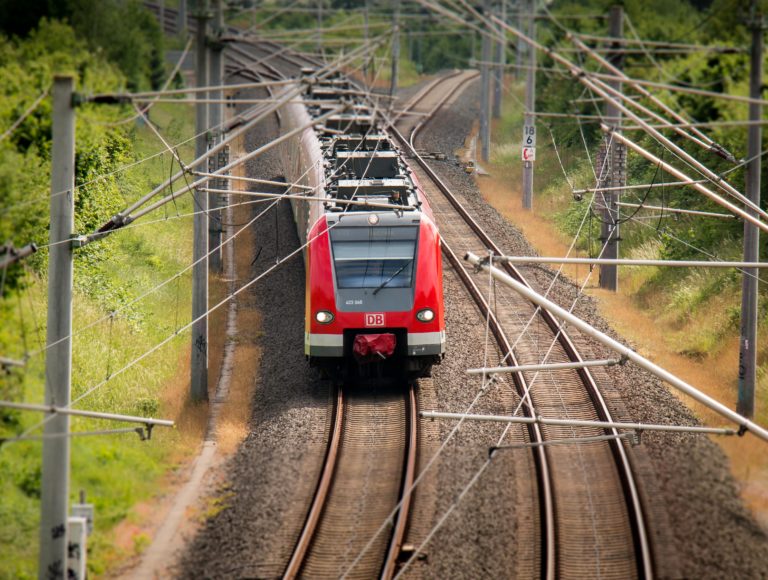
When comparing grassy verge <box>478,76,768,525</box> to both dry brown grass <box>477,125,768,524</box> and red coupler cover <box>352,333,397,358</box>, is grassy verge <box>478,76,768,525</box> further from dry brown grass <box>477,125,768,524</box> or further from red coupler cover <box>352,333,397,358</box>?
red coupler cover <box>352,333,397,358</box>

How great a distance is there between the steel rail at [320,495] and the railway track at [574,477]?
2903mm

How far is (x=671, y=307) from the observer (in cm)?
A: 2495

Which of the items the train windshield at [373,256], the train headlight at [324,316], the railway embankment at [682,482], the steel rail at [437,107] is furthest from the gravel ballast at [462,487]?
the steel rail at [437,107]

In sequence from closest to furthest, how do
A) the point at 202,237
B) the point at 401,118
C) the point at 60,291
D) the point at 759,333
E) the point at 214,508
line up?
the point at 60,291, the point at 214,508, the point at 202,237, the point at 759,333, the point at 401,118

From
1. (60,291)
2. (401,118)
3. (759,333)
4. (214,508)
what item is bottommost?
(214,508)

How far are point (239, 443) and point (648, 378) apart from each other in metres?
7.60

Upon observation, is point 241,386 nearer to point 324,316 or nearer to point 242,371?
point 242,371

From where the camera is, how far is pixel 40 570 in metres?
11.5

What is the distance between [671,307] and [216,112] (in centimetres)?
1116

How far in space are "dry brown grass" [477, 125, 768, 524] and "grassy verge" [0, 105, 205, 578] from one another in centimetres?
839

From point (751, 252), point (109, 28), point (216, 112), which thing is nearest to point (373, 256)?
point (216, 112)

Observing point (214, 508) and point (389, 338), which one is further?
point (389, 338)

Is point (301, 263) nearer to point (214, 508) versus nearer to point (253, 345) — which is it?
point (253, 345)

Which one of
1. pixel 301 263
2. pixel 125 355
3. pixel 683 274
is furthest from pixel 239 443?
pixel 683 274
